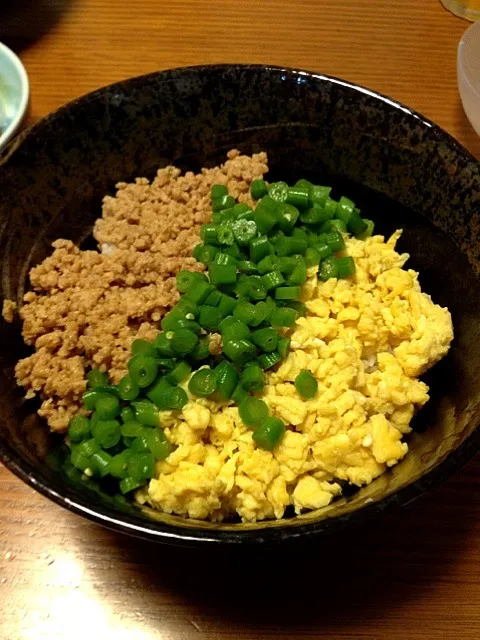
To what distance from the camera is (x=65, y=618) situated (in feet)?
3.99

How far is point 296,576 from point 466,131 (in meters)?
1.54

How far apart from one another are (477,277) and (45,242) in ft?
3.39

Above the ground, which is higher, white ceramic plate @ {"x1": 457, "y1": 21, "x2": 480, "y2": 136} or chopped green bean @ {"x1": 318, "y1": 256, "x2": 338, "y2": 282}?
white ceramic plate @ {"x1": 457, "y1": 21, "x2": 480, "y2": 136}

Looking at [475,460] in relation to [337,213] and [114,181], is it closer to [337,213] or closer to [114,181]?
[337,213]

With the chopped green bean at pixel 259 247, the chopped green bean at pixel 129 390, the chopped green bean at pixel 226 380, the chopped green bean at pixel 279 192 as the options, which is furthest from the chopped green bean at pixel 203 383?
the chopped green bean at pixel 279 192

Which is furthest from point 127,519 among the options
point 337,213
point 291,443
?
point 337,213

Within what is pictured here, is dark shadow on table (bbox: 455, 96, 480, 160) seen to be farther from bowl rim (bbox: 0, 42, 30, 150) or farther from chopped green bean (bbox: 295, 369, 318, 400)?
bowl rim (bbox: 0, 42, 30, 150)

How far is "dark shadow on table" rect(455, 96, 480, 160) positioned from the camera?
6.55ft

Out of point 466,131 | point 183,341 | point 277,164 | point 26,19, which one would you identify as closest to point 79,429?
point 183,341

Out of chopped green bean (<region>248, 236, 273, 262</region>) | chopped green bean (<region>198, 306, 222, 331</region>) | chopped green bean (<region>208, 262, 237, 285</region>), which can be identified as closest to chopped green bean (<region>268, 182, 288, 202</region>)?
chopped green bean (<region>248, 236, 273, 262</region>)

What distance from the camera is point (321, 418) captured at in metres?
1.23

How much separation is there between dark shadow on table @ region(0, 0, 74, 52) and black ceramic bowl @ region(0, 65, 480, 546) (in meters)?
0.97

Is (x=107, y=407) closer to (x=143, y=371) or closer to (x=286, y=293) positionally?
(x=143, y=371)

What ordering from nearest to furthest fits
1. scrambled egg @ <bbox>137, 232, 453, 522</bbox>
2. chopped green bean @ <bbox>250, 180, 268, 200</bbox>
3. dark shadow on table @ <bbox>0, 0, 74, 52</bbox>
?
scrambled egg @ <bbox>137, 232, 453, 522</bbox> < chopped green bean @ <bbox>250, 180, 268, 200</bbox> < dark shadow on table @ <bbox>0, 0, 74, 52</bbox>
